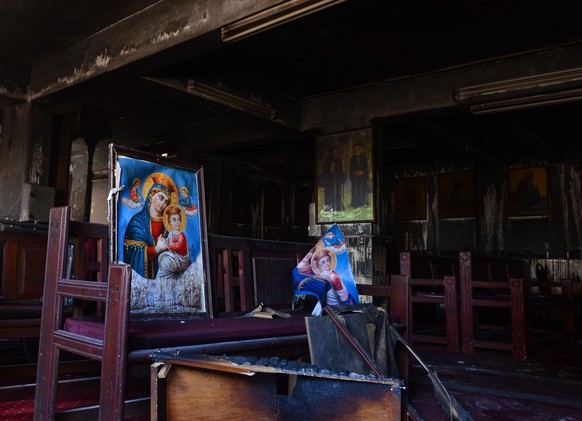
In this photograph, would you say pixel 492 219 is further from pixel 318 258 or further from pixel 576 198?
pixel 318 258

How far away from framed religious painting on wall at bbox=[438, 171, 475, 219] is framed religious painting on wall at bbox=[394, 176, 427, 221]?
490 millimetres

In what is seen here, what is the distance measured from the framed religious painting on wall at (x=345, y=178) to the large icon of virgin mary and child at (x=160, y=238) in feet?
16.5

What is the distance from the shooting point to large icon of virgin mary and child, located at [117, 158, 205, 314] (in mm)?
2412

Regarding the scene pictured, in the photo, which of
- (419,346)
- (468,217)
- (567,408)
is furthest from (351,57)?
(468,217)

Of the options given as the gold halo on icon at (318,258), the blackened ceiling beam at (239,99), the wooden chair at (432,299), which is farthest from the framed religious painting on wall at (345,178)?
the gold halo on icon at (318,258)

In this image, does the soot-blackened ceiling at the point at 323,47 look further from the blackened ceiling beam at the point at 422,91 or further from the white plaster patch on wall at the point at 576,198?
the white plaster patch on wall at the point at 576,198

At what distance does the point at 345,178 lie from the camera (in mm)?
7770

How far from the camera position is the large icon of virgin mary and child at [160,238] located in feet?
7.91

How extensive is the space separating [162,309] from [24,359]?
2.00 metres

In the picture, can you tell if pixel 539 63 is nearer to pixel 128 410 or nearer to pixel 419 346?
pixel 419 346

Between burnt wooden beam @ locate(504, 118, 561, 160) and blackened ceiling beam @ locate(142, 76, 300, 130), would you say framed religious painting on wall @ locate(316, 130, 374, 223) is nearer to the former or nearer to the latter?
blackened ceiling beam @ locate(142, 76, 300, 130)

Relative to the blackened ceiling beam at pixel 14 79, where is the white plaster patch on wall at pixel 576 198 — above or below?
below

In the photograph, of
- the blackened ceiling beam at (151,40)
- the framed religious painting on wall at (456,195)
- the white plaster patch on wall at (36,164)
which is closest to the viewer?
the blackened ceiling beam at (151,40)

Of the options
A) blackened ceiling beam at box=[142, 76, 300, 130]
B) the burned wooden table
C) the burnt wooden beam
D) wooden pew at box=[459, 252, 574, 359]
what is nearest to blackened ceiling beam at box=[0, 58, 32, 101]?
blackened ceiling beam at box=[142, 76, 300, 130]
